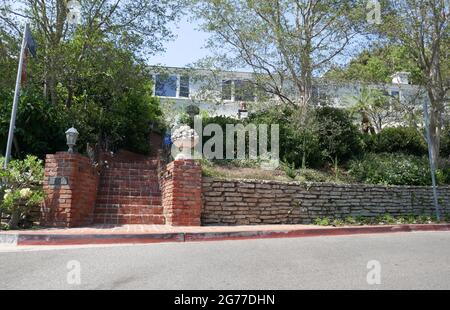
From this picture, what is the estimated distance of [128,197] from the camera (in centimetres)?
A: 1026

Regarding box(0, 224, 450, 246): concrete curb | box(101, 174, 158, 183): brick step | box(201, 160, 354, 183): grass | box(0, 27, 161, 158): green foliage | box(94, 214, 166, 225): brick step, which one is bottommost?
box(0, 224, 450, 246): concrete curb

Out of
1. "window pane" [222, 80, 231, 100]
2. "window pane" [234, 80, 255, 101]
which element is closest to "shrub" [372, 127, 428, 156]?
"window pane" [234, 80, 255, 101]

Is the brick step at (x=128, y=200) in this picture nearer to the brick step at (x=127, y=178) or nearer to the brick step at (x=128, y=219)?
the brick step at (x=128, y=219)

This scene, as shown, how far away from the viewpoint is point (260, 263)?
551 centimetres

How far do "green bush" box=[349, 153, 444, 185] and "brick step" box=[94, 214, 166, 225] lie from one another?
6.30m

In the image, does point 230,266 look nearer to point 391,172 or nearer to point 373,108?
point 391,172

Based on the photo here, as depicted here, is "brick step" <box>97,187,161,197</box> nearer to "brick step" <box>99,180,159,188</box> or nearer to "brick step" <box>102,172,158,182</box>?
"brick step" <box>99,180,159,188</box>

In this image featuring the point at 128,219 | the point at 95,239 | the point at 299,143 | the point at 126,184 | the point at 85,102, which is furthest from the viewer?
the point at 85,102

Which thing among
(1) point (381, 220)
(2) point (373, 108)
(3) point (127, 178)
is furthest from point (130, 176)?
(2) point (373, 108)

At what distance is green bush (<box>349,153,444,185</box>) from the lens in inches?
488

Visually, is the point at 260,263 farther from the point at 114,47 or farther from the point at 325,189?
the point at 114,47

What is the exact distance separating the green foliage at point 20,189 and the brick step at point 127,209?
146 centimetres

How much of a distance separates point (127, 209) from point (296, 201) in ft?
13.4
